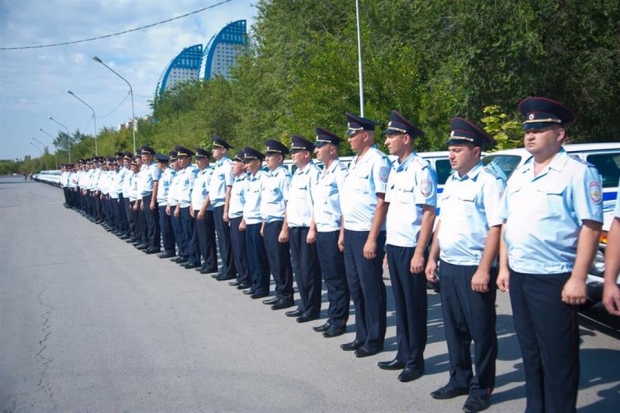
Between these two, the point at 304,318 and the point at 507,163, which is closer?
the point at 304,318

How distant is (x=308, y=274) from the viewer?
6.61 meters

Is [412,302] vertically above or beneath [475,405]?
above

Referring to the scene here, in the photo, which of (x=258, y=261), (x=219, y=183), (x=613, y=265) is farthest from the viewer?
(x=219, y=183)

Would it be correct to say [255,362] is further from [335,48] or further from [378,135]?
[335,48]

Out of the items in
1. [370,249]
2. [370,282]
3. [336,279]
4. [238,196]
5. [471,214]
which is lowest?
[336,279]

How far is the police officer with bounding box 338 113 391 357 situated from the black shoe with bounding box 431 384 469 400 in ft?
3.61

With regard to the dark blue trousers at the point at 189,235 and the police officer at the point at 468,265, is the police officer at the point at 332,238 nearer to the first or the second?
the police officer at the point at 468,265

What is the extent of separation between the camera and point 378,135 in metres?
16.9

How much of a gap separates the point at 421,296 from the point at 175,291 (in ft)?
15.0

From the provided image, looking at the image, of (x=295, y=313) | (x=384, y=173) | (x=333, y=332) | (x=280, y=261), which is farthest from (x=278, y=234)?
(x=384, y=173)

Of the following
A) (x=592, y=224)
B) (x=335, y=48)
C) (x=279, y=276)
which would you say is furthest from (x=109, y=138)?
(x=592, y=224)

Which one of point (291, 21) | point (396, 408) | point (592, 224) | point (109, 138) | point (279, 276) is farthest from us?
point (109, 138)

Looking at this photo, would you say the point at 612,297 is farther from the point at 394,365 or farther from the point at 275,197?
the point at 275,197

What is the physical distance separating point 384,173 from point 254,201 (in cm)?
300
